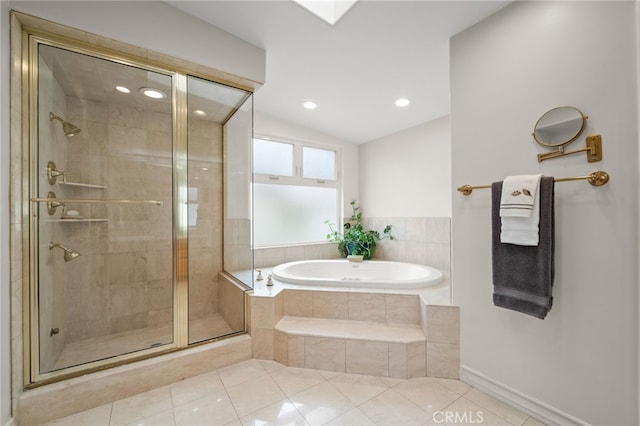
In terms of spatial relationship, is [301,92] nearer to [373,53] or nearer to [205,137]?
[373,53]

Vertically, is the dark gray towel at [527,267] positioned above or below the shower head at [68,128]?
below

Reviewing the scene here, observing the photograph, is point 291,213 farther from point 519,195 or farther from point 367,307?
point 519,195

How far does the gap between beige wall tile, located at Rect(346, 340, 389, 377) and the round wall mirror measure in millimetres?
1553

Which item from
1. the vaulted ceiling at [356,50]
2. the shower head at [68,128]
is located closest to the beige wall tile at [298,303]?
the vaulted ceiling at [356,50]

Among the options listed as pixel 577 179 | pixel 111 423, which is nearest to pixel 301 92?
pixel 577 179

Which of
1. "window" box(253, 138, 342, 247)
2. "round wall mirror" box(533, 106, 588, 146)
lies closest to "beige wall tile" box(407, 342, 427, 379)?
"round wall mirror" box(533, 106, 588, 146)

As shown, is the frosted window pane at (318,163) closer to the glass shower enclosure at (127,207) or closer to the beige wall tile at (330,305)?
the glass shower enclosure at (127,207)

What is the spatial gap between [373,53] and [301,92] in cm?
86

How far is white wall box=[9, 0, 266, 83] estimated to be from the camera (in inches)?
56.1

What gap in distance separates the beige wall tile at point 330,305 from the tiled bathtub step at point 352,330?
0.13ft

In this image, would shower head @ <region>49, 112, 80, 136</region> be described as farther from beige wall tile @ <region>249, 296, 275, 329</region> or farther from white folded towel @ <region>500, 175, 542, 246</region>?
white folded towel @ <region>500, 175, 542, 246</region>

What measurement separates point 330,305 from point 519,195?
150cm

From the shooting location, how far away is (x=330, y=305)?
2160 mm

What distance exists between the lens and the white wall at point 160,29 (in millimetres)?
1426
